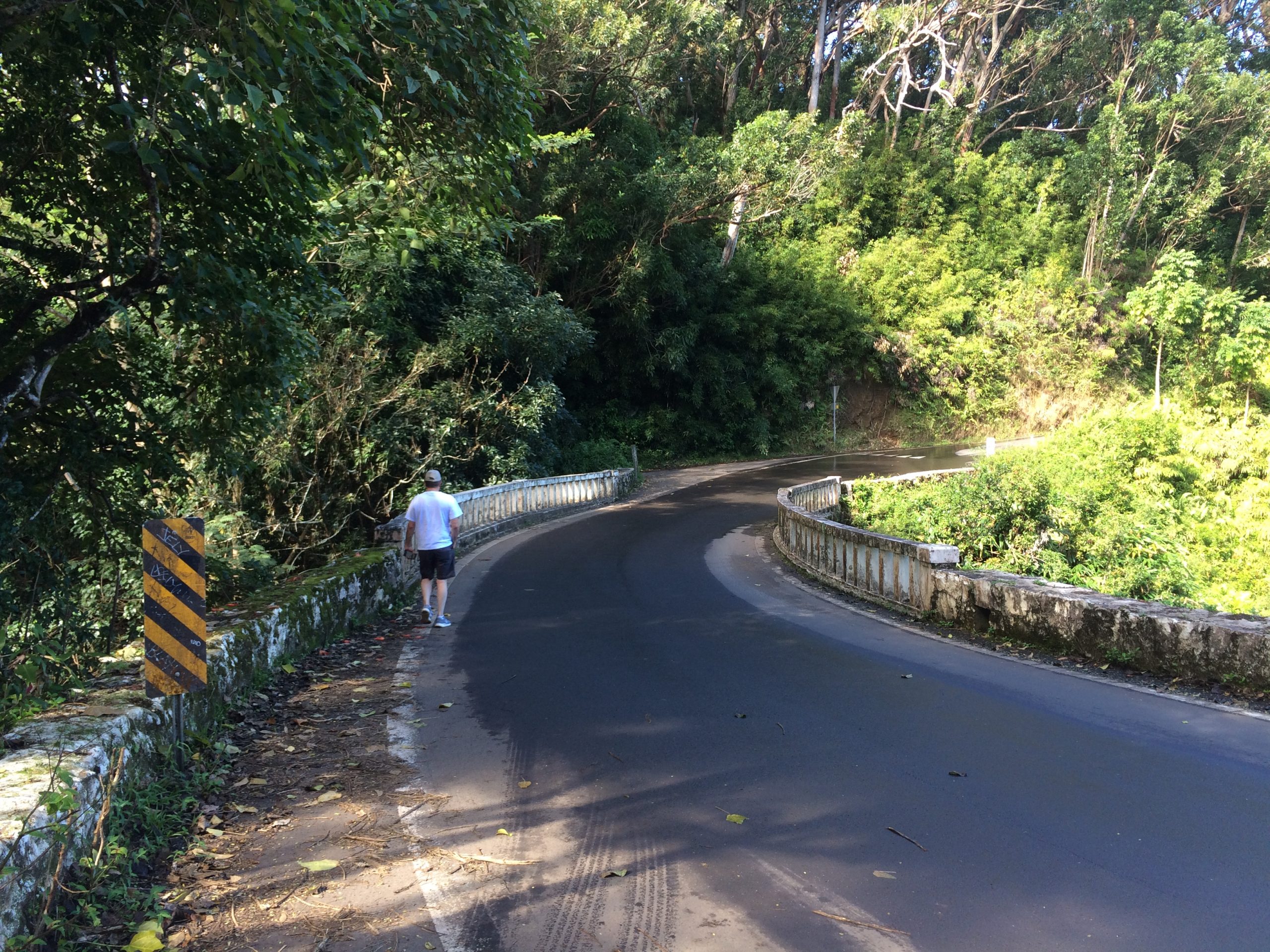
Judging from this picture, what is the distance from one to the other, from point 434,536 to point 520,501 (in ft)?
33.9

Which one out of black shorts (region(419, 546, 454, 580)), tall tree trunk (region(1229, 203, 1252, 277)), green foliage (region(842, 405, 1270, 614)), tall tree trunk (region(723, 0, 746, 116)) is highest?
tall tree trunk (region(723, 0, 746, 116))

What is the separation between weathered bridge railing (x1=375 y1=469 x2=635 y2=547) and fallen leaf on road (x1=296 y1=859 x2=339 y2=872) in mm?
7899

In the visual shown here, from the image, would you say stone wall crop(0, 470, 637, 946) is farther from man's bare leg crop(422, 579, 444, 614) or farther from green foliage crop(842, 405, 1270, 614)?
green foliage crop(842, 405, 1270, 614)

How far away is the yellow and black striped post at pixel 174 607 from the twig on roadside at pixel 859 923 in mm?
3638

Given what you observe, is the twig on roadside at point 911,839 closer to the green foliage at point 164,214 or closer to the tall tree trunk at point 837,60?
the green foliage at point 164,214

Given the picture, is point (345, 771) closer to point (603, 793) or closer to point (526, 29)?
point (603, 793)

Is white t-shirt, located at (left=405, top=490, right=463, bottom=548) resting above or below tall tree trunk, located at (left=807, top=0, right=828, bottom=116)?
below

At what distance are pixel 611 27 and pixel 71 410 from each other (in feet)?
79.0

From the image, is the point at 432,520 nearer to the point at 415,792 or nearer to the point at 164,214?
the point at 164,214

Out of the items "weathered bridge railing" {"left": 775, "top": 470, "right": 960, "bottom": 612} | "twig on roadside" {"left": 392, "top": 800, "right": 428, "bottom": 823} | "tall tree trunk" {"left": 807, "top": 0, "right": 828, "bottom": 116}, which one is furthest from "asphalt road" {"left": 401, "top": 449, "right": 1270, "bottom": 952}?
"tall tree trunk" {"left": 807, "top": 0, "right": 828, "bottom": 116}

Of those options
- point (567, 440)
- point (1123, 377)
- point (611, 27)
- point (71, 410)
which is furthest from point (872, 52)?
point (71, 410)

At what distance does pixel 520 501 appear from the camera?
20.1 meters

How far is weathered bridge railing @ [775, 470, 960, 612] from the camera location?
9.52 meters

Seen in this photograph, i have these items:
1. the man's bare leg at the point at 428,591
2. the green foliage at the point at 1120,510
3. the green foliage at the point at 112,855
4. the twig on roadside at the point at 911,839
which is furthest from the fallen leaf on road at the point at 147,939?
the green foliage at the point at 1120,510
